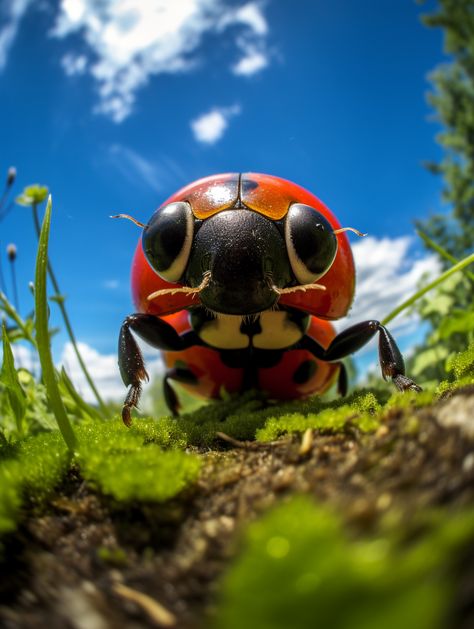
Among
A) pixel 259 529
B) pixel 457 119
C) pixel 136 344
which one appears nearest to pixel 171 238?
pixel 136 344

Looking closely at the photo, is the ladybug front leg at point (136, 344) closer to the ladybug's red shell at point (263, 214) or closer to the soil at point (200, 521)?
the ladybug's red shell at point (263, 214)

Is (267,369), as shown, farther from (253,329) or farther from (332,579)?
(332,579)

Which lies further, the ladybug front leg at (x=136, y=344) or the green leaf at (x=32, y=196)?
the green leaf at (x=32, y=196)

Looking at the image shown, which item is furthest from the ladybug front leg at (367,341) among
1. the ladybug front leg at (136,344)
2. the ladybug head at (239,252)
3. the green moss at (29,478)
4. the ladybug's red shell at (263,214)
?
the green moss at (29,478)

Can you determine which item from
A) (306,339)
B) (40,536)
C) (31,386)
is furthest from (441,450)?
(31,386)

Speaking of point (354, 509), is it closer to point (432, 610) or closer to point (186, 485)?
point (432, 610)

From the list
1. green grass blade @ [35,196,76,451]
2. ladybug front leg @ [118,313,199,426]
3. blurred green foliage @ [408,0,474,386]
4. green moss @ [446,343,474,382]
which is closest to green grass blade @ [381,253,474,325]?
green moss @ [446,343,474,382]

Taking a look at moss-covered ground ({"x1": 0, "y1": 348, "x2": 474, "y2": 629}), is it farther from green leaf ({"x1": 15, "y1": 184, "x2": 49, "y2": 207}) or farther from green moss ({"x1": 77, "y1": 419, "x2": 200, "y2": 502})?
green leaf ({"x1": 15, "y1": 184, "x2": 49, "y2": 207})
